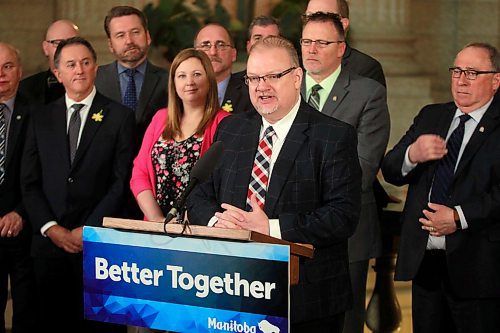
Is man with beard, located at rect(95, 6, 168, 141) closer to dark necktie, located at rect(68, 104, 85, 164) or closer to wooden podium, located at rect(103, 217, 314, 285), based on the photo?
dark necktie, located at rect(68, 104, 85, 164)

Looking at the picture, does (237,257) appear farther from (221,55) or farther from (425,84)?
(425,84)

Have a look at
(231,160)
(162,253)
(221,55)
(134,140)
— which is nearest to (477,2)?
(221,55)

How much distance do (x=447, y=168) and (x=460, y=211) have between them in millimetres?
213

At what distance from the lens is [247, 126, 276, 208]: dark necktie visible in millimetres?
3754

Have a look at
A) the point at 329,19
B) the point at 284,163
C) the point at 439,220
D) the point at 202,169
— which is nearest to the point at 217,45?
the point at 329,19

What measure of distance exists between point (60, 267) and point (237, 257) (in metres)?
2.00

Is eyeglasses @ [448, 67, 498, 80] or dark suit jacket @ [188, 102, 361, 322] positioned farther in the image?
eyeglasses @ [448, 67, 498, 80]

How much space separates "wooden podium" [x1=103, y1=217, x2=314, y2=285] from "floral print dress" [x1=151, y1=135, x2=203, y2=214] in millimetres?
1271

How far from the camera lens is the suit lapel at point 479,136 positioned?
14.0 feet

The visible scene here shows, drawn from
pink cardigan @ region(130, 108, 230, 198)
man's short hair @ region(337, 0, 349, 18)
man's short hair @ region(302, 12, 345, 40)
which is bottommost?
pink cardigan @ region(130, 108, 230, 198)

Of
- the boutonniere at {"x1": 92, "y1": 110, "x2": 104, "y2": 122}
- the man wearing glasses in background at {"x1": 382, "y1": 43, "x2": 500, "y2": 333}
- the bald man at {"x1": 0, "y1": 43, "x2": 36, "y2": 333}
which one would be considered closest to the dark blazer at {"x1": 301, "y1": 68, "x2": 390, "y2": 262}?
the man wearing glasses in background at {"x1": 382, "y1": 43, "x2": 500, "y2": 333}

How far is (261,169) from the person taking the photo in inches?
148

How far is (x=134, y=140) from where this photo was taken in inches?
202

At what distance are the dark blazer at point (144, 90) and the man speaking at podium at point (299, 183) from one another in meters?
1.62
